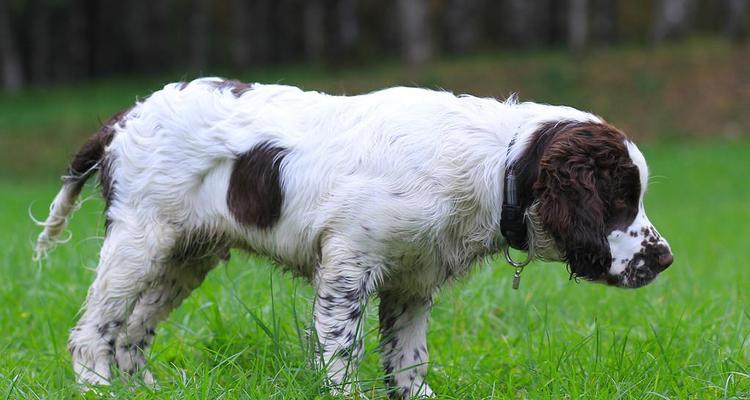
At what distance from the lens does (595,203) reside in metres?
4.04

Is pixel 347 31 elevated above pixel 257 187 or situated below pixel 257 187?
below

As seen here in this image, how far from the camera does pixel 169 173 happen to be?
15.5 feet

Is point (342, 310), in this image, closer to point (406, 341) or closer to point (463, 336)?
point (406, 341)

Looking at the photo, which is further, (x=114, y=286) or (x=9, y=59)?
(x=9, y=59)

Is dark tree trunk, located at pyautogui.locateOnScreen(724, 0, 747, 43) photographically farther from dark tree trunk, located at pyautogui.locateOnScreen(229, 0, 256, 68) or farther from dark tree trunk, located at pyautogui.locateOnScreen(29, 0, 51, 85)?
dark tree trunk, located at pyautogui.locateOnScreen(29, 0, 51, 85)

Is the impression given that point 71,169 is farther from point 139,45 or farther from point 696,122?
point 139,45

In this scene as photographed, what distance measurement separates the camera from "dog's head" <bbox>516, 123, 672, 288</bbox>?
4.04 metres

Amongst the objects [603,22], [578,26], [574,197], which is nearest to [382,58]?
[603,22]

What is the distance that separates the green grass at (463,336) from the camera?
4398 mm

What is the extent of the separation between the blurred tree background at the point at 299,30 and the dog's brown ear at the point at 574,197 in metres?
27.9

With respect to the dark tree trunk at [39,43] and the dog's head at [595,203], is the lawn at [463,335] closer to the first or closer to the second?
the dog's head at [595,203]

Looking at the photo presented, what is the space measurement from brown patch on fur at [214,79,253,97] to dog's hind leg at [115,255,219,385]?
0.85 meters

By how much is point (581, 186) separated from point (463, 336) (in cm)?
194

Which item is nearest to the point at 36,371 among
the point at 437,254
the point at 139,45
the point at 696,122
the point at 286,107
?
the point at 286,107
